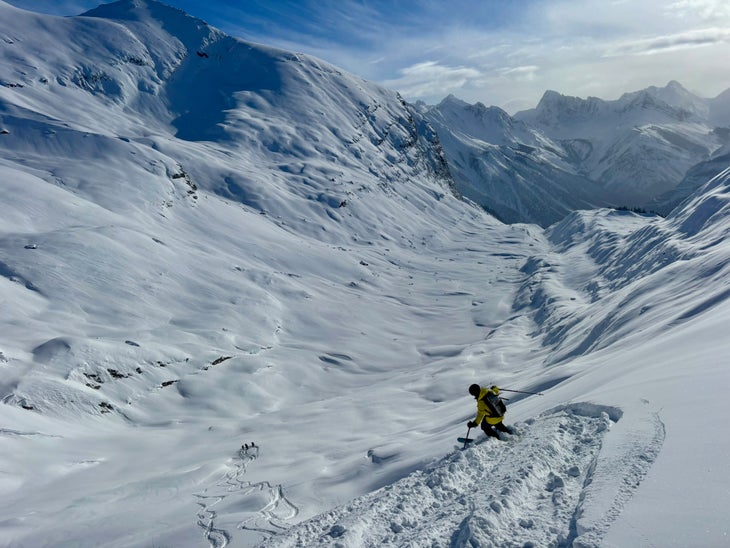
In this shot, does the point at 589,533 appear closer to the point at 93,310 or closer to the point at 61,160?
the point at 93,310

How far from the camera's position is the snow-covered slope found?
26.1 ft

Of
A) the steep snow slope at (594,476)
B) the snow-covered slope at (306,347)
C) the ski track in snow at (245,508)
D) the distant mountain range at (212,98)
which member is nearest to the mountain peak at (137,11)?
the distant mountain range at (212,98)

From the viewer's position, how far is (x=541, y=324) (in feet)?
159

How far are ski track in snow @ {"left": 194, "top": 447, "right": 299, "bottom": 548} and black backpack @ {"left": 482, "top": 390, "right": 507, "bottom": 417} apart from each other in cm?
443

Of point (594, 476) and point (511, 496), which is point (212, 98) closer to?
point (511, 496)

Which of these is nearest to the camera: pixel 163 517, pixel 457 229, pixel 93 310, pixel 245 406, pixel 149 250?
pixel 163 517

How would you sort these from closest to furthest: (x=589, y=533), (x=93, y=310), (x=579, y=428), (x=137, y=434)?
(x=589, y=533)
(x=579, y=428)
(x=137, y=434)
(x=93, y=310)

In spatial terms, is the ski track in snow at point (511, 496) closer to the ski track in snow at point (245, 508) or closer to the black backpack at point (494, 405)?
the black backpack at point (494, 405)

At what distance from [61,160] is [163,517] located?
67.1 metres

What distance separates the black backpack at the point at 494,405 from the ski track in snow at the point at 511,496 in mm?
561

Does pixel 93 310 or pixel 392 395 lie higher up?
pixel 93 310

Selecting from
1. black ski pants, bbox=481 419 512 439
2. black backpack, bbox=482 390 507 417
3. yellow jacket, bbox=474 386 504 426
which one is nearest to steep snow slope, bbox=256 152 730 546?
black ski pants, bbox=481 419 512 439

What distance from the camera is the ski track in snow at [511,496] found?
6.57 meters

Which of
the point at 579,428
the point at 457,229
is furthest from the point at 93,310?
the point at 457,229
